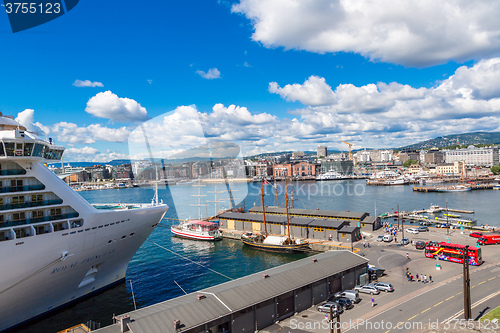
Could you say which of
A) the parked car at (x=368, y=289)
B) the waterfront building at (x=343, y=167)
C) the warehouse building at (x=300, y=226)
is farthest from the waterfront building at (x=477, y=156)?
the parked car at (x=368, y=289)

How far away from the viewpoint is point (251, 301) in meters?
14.2

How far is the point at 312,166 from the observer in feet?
555

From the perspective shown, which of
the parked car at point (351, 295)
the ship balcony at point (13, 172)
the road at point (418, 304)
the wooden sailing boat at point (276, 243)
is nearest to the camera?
the road at point (418, 304)

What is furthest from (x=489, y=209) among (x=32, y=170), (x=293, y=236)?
(x=32, y=170)

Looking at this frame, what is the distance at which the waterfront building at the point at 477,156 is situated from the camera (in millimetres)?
171750

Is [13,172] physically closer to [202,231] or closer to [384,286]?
[384,286]

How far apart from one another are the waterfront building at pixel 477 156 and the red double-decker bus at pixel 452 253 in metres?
173

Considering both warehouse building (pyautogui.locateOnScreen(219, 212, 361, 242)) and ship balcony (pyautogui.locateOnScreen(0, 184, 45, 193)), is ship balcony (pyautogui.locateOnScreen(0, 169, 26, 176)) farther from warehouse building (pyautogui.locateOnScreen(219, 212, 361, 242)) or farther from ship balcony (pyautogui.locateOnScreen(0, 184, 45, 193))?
warehouse building (pyautogui.locateOnScreen(219, 212, 361, 242))

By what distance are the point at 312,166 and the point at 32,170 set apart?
160 m

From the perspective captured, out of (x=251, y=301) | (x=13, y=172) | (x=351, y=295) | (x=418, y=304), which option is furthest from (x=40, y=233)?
(x=418, y=304)

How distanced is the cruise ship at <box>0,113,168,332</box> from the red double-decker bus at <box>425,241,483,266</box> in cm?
2365

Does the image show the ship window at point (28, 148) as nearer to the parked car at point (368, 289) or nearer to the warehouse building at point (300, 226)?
the parked car at point (368, 289)

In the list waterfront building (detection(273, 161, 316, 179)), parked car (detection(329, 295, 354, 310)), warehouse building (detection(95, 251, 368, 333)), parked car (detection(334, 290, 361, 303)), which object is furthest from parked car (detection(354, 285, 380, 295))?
waterfront building (detection(273, 161, 316, 179))

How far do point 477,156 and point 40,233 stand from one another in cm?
21910
